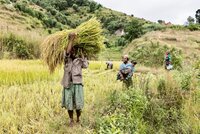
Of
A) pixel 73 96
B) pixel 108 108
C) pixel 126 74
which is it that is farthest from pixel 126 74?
pixel 73 96

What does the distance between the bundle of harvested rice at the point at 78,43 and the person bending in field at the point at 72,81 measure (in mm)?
325

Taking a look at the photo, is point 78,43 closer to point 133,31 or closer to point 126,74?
point 126,74

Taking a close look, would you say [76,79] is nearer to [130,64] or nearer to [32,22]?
[130,64]

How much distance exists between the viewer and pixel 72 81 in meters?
7.09

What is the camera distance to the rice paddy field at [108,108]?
6977 mm

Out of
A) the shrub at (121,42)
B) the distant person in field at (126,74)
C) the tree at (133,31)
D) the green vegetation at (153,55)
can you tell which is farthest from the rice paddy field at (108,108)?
the shrub at (121,42)

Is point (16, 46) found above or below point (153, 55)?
above

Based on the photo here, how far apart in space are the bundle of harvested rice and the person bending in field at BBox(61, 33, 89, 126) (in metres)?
0.32

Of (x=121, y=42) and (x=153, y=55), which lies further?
(x=121, y=42)

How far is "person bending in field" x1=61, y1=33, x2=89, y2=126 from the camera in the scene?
23.1 ft

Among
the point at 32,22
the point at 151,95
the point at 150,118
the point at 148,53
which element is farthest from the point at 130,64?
the point at 32,22

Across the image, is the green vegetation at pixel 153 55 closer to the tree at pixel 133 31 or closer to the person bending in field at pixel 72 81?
the person bending in field at pixel 72 81

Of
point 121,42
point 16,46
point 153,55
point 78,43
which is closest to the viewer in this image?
point 78,43

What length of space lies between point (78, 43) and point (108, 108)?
143 centimetres
